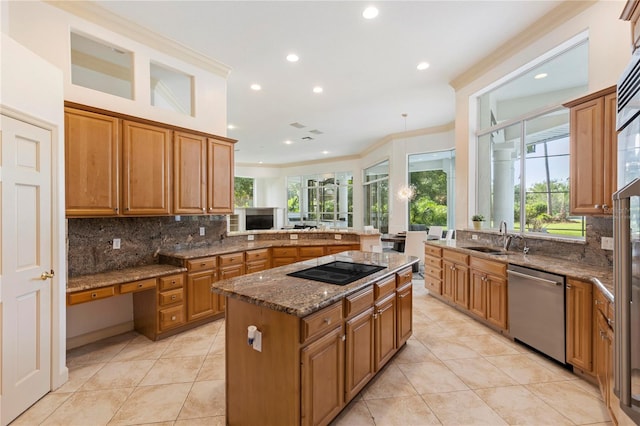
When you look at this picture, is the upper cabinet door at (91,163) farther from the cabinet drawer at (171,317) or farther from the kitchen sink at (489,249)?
the kitchen sink at (489,249)

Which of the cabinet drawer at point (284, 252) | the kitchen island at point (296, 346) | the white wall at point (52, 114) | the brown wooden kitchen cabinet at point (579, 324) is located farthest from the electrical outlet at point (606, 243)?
the white wall at point (52, 114)

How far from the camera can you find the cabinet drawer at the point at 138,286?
2.77 metres

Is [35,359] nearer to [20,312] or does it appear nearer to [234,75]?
[20,312]

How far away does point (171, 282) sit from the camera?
3.13 m

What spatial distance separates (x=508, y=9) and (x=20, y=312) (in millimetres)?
5040

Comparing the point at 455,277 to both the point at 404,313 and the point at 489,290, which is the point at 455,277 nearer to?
the point at 489,290

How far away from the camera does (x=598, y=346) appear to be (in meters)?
2.14

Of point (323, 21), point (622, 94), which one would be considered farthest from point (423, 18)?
point (622, 94)

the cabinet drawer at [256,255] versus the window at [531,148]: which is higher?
the window at [531,148]

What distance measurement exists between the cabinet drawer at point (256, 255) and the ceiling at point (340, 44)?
2655 mm

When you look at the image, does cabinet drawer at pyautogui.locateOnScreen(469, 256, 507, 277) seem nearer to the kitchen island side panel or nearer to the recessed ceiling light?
the kitchen island side panel

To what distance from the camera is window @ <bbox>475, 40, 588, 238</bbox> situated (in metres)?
3.26

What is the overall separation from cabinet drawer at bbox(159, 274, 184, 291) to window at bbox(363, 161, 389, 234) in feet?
19.9

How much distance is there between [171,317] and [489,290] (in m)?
3.69
